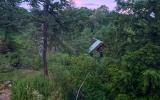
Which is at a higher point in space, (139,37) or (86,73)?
(139,37)

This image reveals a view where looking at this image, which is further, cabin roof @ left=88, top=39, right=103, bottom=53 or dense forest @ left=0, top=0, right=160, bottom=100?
cabin roof @ left=88, top=39, right=103, bottom=53

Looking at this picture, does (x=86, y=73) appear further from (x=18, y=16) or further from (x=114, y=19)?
(x=18, y=16)

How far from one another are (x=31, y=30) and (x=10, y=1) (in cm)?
497

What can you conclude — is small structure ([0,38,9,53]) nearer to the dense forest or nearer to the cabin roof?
the dense forest

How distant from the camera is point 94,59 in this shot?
18828mm

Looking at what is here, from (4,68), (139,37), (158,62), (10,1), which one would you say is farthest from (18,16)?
(158,62)

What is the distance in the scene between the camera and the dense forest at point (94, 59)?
49.7 feet

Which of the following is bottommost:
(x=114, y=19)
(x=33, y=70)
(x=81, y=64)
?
(x=33, y=70)

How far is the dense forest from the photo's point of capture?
15156 millimetres

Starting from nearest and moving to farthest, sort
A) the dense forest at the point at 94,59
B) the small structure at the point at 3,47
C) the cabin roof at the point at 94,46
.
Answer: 1. the dense forest at the point at 94,59
2. the small structure at the point at 3,47
3. the cabin roof at the point at 94,46

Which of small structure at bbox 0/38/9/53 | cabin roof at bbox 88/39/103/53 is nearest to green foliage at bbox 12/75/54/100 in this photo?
small structure at bbox 0/38/9/53

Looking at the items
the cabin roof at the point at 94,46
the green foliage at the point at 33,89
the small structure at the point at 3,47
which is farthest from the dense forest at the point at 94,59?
the cabin roof at the point at 94,46

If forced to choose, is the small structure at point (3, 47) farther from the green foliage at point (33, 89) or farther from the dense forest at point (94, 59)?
the green foliage at point (33, 89)

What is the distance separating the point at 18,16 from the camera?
912 inches
